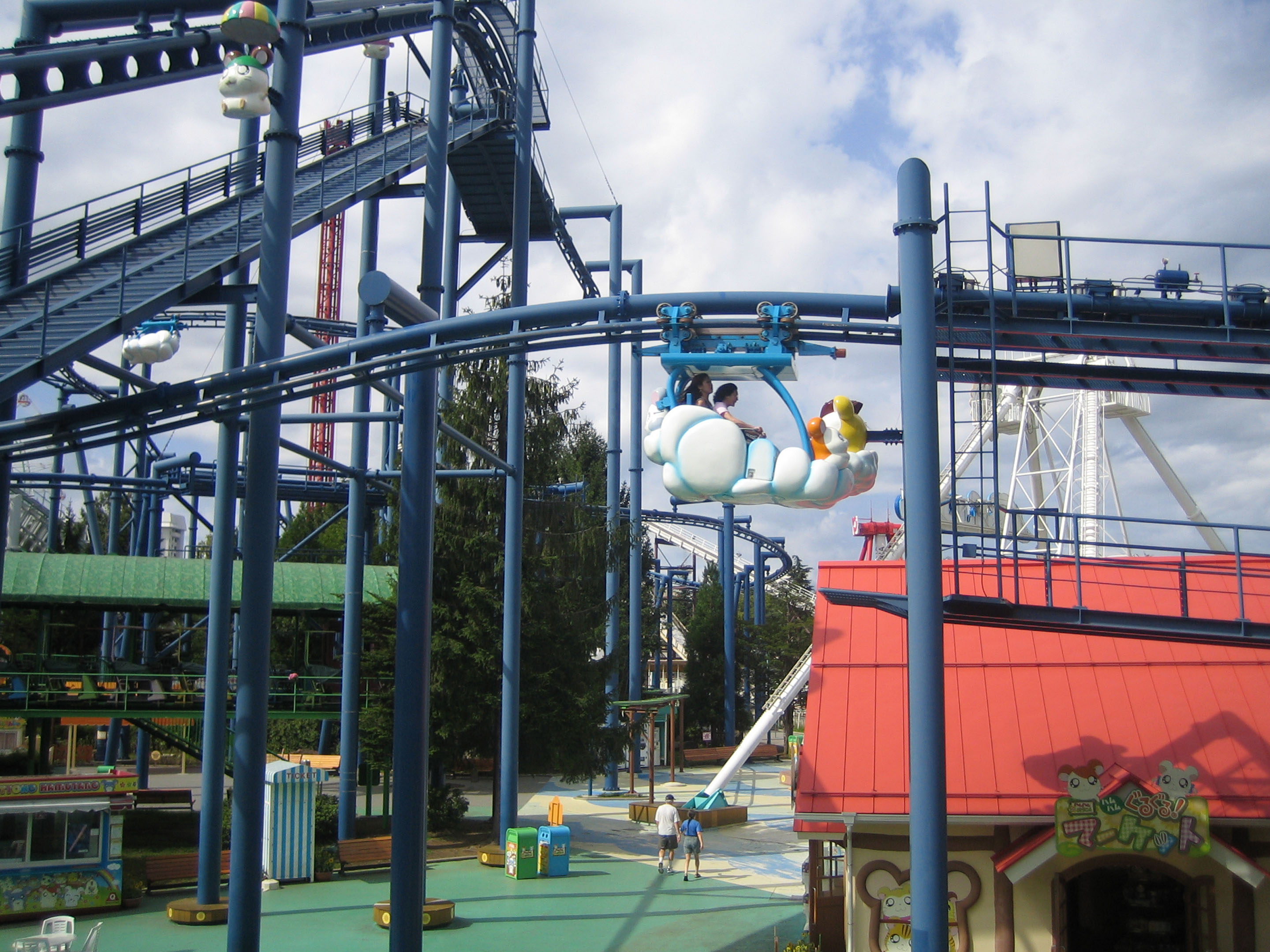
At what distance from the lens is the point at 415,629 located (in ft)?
33.7

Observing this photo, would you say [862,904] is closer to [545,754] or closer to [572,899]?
[572,899]

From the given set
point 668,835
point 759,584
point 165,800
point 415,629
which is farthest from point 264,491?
point 759,584

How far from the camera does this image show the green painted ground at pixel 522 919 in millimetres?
13008

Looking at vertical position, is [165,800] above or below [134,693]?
below

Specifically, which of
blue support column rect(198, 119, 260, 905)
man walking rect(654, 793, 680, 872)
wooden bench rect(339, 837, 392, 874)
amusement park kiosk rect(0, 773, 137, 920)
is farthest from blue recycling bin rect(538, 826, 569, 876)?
amusement park kiosk rect(0, 773, 137, 920)

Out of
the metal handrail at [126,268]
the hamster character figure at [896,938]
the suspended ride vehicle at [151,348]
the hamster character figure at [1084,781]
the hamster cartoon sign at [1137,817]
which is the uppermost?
the suspended ride vehicle at [151,348]

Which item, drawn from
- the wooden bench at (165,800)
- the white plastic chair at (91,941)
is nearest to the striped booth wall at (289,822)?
the white plastic chair at (91,941)

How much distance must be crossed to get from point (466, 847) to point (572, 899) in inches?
203

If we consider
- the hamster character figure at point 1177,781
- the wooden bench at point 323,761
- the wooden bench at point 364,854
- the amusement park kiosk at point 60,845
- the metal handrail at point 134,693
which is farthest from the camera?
the wooden bench at point 323,761

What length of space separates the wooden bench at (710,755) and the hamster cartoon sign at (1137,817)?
2520cm

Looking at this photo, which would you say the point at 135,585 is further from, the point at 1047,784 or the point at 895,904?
the point at 1047,784

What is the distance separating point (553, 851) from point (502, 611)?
4.53 metres

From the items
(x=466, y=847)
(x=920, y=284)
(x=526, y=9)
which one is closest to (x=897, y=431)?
(x=920, y=284)

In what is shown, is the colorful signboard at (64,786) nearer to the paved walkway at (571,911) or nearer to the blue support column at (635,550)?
the paved walkway at (571,911)
